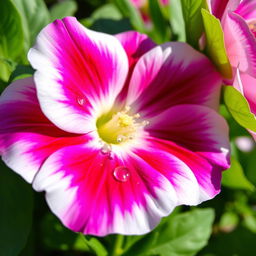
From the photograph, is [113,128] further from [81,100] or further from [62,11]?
[62,11]

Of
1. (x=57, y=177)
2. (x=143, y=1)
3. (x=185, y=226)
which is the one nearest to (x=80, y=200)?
(x=57, y=177)

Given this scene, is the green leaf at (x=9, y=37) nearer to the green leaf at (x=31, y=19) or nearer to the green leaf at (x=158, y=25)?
the green leaf at (x=31, y=19)

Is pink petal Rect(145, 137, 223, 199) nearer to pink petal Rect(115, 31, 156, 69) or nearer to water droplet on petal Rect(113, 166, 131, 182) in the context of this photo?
water droplet on petal Rect(113, 166, 131, 182)

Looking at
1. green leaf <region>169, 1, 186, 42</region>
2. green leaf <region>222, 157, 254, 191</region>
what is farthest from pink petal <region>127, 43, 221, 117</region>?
green leaf <region>169, 1, 186, 42</region>

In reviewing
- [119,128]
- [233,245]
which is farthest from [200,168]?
[233,245]

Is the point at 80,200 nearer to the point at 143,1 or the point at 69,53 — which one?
the point at 69,53

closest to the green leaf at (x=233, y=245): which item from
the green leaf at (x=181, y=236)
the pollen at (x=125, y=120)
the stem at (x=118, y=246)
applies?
the green leaf at (x=181, y=236)

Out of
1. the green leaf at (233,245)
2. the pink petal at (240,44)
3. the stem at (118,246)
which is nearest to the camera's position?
the pink petal at (240,44)
